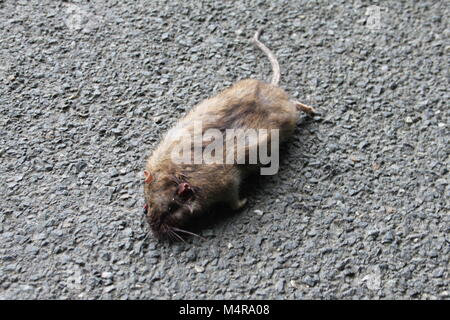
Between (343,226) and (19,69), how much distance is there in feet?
10.7

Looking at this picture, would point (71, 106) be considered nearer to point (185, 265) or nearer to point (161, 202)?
point (161, 202)

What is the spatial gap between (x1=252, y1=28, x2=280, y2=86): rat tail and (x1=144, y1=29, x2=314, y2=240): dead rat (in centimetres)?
54

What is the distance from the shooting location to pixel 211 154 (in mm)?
4367

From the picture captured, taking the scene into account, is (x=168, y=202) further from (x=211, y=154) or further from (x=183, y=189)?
(x=211, y=154)

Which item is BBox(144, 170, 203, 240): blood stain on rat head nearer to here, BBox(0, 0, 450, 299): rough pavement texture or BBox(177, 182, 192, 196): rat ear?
BBox(177, 182, 192, 196): rat ear

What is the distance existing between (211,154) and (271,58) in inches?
62.9

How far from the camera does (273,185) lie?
4.68 m

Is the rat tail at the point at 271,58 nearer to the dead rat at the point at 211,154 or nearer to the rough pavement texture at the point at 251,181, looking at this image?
the rough pavement texture at the point at 251,181

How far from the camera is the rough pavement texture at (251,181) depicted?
4125 millimetres

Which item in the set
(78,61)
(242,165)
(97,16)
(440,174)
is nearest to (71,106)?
(78,61)

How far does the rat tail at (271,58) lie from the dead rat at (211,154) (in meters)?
0.54

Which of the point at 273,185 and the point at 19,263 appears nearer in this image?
the point at 19,263
